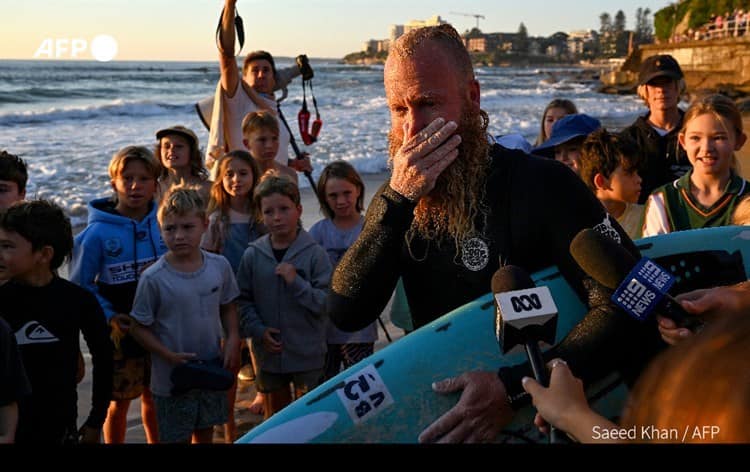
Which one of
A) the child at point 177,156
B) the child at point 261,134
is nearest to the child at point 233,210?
the child at point 177,156

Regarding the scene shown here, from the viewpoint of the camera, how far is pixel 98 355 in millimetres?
3238

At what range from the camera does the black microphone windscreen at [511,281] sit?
157 centimetres

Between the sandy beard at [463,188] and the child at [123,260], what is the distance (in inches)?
85.8

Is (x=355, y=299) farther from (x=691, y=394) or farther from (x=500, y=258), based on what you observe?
(x=691, y=394)

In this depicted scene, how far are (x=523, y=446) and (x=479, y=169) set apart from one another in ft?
3.42

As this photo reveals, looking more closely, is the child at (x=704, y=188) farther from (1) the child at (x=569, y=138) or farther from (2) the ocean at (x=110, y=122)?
(2) the ocean at (x=110, y=122)

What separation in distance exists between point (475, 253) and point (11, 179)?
278cm

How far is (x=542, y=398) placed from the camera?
146 centimetres

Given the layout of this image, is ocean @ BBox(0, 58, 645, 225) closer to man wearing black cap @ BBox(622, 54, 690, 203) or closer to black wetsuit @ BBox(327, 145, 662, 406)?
man wearing black cap @ BBox(622, 54, 690, 203)

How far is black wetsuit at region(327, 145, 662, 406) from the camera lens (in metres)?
2.00

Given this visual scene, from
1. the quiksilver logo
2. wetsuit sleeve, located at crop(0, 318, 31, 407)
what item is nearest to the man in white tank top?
the quiksilver logo

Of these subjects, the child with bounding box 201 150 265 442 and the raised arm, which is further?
the raised arm

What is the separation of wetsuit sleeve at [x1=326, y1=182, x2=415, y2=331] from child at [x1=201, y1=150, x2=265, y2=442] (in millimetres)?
2376

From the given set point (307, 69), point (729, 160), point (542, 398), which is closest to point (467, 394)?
point (542, 398)
